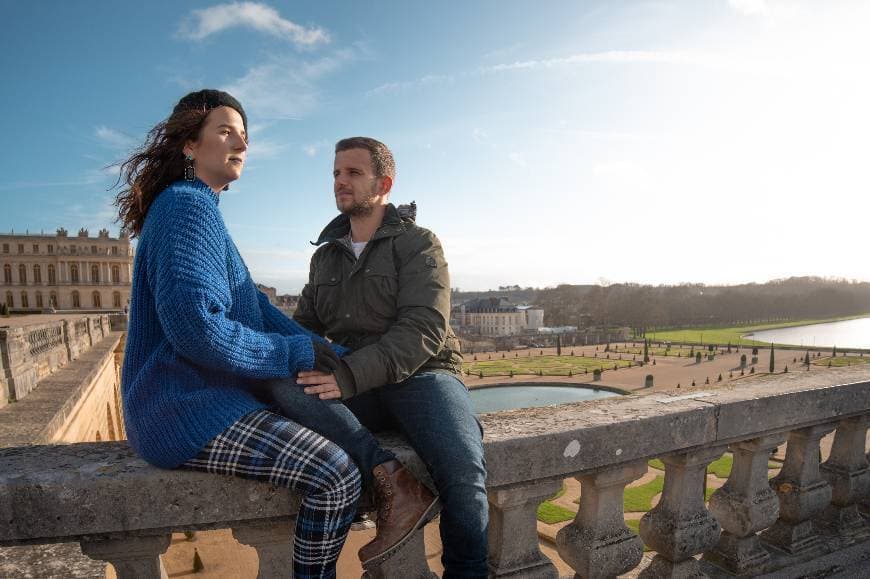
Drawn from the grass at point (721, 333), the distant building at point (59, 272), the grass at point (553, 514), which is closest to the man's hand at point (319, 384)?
the grass at point (553, 514)

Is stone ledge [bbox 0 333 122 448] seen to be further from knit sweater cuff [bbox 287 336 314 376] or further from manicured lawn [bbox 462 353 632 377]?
manicured lawn [bbox 462 353 632 377]

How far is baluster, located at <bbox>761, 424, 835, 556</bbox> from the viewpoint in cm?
284

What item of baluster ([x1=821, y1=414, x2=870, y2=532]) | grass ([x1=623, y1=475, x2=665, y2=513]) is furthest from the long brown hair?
grass ([x1=623, y1=475, x2=665, y2=513])

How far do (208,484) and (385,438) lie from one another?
2.25 ft

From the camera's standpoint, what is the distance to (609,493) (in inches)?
89.3

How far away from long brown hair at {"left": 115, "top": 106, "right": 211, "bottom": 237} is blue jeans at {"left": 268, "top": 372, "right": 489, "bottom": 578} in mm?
817

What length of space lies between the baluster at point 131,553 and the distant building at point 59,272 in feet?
212

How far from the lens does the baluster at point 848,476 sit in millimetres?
3014

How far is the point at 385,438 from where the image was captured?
210cm

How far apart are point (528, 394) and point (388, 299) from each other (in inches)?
1657

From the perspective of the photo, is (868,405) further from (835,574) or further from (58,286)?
(58,286)

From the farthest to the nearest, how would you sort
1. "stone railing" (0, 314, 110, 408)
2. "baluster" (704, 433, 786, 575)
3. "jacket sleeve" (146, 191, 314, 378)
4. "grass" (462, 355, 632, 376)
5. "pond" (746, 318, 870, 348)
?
"pond" (746, 318, 870, 348) → "grass" (462, 355, 632, 376) → "stone railing" (0, 314, 110, 408) → "baluster" (704, 433, 786, 575) → "jacket sleeve" (146, 191, 314, 378)

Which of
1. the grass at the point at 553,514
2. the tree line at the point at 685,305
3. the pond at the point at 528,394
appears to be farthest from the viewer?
the tree line at the point at 685,305

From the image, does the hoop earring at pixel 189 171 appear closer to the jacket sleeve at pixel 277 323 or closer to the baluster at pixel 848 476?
the jacket sleeve at pixel 277 323
